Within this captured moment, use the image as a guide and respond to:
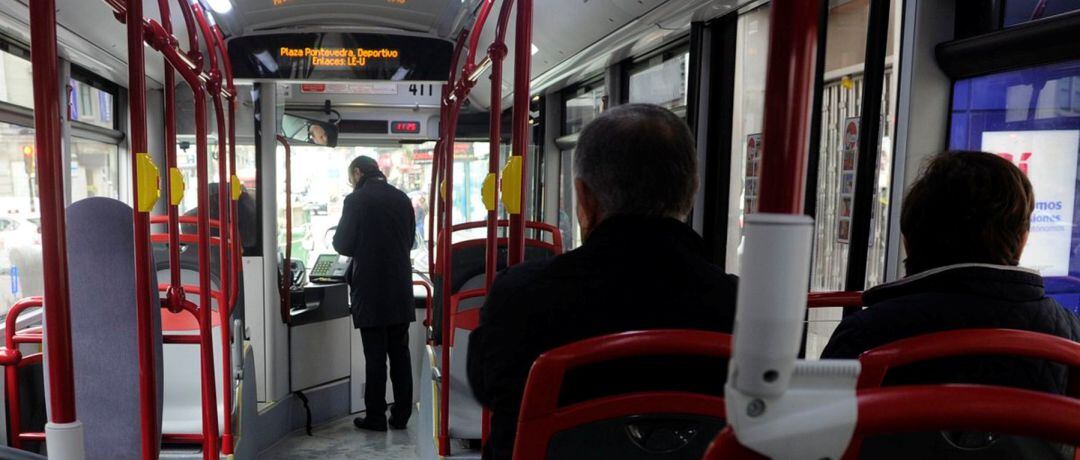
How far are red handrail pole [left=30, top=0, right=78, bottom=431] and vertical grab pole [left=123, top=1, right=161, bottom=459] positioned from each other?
240mm

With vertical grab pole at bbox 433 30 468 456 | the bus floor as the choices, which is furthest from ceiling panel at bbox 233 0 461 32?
the bus floor

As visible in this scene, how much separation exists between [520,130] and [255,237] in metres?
2.85

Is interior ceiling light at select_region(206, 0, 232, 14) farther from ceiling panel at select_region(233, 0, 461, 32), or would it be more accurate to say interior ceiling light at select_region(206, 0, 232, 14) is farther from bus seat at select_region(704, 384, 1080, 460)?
bus seat at select_region(704, 384, 1080, 460)

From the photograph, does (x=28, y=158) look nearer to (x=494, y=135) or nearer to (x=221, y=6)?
(x=221, y=6)

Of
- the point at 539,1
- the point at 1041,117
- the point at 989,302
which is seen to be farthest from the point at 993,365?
the point at 539,1

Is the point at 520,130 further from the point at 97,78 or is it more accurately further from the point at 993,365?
the point at 97,78

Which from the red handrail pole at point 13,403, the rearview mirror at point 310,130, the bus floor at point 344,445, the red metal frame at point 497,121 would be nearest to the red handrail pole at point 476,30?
the red metal frame at point 497,121

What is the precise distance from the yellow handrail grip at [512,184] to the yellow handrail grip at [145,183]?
2.69 feet

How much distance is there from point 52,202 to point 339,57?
9.12 ft

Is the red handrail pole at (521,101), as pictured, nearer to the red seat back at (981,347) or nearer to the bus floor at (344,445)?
the red seat back at (981,347)

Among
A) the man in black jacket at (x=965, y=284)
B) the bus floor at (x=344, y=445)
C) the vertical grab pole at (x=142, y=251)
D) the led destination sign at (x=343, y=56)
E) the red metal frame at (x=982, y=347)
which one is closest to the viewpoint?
the red metal frame at (x=982, y=347)

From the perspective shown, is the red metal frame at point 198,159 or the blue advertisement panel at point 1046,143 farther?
the blue advertisement panel at point 1046,143

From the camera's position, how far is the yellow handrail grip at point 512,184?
2047 millimetres

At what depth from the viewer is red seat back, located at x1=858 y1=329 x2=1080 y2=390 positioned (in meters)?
0.89
